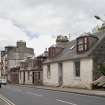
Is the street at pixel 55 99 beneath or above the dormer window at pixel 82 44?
beneath

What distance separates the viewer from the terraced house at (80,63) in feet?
138

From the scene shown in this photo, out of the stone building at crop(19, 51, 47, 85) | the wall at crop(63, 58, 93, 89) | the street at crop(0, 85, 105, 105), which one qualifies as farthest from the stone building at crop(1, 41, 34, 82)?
the street at crop(0, 85, 105, 105)

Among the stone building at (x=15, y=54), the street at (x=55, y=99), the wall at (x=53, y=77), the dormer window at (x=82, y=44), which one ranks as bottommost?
the street at (x=55, y=99)

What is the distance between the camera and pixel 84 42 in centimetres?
4462

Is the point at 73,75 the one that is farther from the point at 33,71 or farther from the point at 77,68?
the point at 33,71

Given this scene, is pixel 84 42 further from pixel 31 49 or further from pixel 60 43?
pixel 31 49

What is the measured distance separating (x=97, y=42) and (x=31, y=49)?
71.0 meters

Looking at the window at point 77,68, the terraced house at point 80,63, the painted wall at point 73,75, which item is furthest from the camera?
the window at point 77,68

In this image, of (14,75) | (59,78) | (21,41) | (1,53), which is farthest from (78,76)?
(1,53)

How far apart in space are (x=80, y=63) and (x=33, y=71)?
1095 inches

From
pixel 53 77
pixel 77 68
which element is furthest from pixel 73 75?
pixel 53 77

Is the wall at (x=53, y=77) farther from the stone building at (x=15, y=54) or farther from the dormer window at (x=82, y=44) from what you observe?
the stone building at (x=15, y=54)

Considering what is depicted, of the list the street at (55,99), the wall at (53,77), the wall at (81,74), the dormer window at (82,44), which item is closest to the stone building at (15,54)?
the wall at (53,77)

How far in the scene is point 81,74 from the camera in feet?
145
